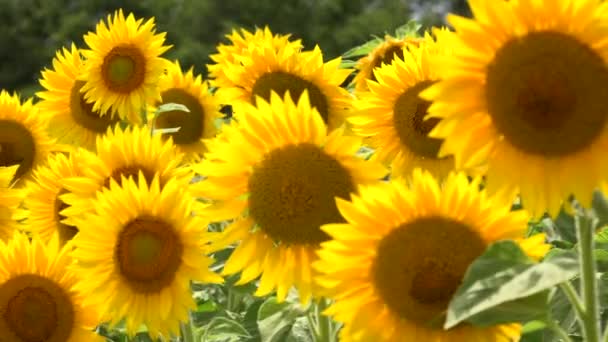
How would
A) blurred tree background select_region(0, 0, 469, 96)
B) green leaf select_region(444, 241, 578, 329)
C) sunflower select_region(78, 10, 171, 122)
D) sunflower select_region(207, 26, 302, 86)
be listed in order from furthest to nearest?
1. blurred tree background select_region(0, 0, 469, 96)
2. sunflower select_region(78, 10, 171, 122)
3. sunflower select_region(207, 26, 302, 86)
4. green leaf select_region(444, 241, 578, 329)

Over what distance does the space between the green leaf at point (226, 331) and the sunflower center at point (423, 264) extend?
729mm

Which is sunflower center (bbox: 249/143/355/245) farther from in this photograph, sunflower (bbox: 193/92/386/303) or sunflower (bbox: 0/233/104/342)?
sunflower (bbox: 0/233/104/342)

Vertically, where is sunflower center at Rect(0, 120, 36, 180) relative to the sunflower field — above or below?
above

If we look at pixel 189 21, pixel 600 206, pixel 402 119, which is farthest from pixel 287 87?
pixel 189 21

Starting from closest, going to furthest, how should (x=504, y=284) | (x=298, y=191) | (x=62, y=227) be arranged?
(x=504, y=284), (x=298, y=191), (x=62, y=227)

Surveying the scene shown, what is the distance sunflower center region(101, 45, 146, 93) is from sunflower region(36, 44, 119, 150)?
20 centimetres

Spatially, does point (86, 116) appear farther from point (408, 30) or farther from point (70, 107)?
point (408, 30)

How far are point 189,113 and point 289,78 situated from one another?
3.43ft

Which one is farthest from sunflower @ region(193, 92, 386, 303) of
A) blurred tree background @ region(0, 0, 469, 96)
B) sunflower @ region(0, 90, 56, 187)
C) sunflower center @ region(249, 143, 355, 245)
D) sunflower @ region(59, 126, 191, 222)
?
blurred tree background @ region(0, 0, 469, 96)

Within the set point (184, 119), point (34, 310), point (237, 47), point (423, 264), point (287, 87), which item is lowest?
point (423, 264)

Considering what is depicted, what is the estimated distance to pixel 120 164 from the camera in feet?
9.05

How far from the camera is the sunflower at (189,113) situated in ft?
13.2

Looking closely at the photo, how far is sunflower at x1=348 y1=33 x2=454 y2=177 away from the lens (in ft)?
8.50

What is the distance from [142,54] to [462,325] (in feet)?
7.83
